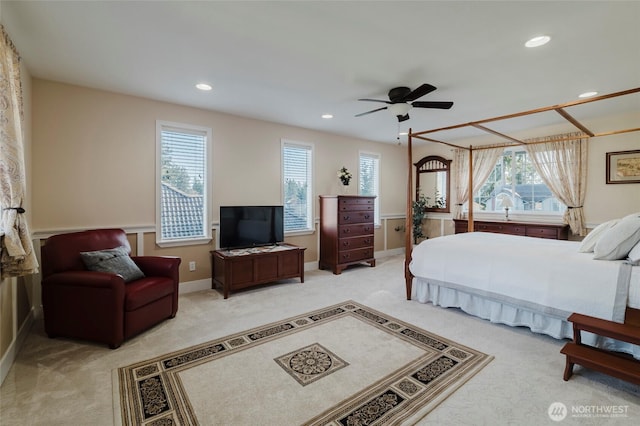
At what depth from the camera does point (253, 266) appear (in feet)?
13.9

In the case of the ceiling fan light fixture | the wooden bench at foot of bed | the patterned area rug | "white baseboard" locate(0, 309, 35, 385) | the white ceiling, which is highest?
the white ceiling

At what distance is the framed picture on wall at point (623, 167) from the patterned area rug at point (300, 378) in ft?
13.4

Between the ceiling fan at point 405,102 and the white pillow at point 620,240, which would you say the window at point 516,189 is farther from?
the ceiling fan at point 405,102

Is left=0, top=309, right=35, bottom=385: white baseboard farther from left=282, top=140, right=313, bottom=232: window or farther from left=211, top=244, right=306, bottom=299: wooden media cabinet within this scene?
left=282, top=140, right=313, bottom=232: window

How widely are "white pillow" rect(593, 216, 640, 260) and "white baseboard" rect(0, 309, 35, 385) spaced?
4927 millimetres

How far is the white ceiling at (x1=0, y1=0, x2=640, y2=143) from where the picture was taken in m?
2.08

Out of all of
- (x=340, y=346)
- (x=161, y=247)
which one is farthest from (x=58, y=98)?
(x=340, y=346)

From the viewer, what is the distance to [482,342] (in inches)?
109

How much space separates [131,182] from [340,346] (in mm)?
3264

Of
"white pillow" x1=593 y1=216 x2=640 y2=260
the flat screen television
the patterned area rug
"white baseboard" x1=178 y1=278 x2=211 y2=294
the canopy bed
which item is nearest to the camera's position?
the patterned area rug

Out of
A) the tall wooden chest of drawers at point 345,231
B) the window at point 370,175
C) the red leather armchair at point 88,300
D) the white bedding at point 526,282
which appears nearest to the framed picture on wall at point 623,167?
the white bedding at point 526,282

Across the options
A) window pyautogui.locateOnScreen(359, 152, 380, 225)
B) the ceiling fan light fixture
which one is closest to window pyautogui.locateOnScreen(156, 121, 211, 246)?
the ceiling fan light fixture

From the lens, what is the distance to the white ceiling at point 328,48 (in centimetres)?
208

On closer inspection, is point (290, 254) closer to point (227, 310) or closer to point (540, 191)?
point (227, 310)
